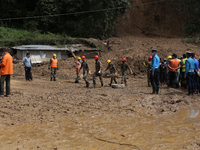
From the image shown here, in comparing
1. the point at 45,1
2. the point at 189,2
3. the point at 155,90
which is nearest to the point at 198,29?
the point at 189,2

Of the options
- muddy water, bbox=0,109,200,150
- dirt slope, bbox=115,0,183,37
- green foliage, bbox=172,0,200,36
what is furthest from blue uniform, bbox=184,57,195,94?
dirt slope, bbox=115,0,183,37

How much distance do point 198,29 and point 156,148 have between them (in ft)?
87.6

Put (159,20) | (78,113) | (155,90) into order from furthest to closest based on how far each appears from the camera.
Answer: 1. (159,20)
2. (155,90)
3. (78,113)

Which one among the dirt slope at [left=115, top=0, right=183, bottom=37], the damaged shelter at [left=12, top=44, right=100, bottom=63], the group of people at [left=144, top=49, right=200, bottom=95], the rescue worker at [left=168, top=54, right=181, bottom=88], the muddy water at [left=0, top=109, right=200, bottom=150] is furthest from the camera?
the dirt slope at [left=115, top=0, right=183, bottom=37]

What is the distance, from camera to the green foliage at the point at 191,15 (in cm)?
2742

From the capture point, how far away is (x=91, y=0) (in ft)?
81.9

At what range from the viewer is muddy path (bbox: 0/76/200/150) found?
4426 mm

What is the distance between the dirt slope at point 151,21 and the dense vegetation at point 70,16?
16.4 feet

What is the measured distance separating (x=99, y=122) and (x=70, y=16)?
80.7ft

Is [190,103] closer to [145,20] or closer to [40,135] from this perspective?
[40,135]

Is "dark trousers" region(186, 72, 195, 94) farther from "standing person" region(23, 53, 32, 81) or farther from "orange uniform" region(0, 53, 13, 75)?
"standing person" region(23, 53, 32, 81)

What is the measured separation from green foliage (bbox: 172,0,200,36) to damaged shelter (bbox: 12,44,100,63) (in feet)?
42.4

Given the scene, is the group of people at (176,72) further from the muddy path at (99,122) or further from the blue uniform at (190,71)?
the muddy path at (99,122)

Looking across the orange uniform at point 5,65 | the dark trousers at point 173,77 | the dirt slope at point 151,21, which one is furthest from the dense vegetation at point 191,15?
the orange uniform at point 5,65
